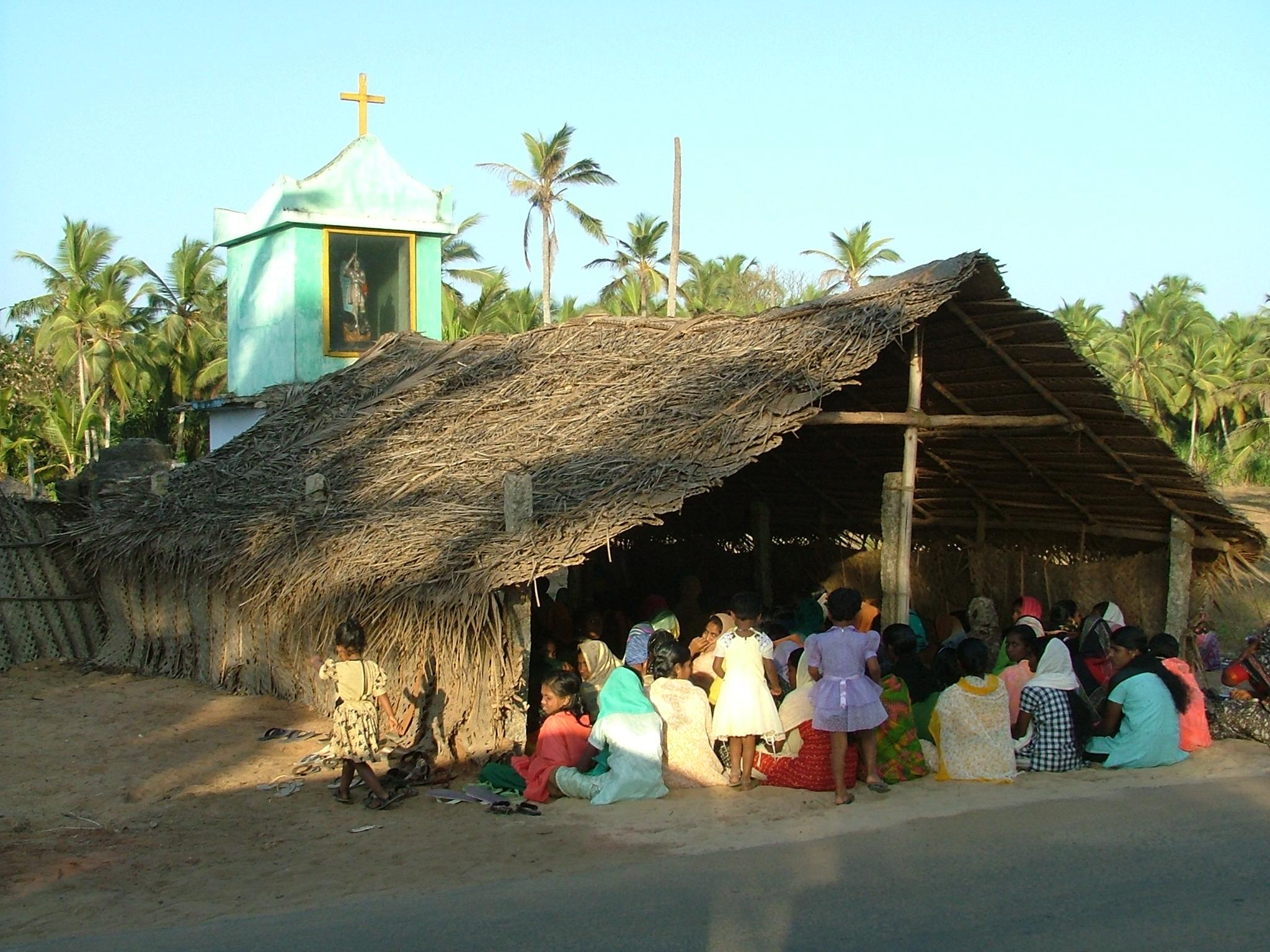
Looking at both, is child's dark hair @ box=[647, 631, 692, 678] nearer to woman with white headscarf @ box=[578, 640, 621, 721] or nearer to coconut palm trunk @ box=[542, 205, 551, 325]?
woman with white headscarf @ box=[578, 640, 621, 721]

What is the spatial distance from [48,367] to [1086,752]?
3835 cm

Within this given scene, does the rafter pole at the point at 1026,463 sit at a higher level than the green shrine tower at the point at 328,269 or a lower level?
lower

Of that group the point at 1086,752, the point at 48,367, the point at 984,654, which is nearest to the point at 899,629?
the point at 984,654

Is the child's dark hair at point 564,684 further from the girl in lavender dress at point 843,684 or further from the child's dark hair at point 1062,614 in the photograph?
the child's dark hair at point 1062,614

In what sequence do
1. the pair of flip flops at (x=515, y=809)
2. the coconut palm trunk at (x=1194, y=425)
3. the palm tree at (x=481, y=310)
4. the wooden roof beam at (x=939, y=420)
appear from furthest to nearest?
the coconut palm trunk at (x=1194, y=425)
the palm tree at (x=481, y=310)
the wooden roof beam at (x=939, y=420)
the pair of flip flops at (x=515, y=809)

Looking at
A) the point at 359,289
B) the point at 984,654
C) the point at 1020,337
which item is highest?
the point at 359,289

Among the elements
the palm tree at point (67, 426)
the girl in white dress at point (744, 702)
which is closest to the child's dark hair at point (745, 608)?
the girl in white dress at point (744, 702)

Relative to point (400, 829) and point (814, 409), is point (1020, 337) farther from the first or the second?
→ point (400, 829)

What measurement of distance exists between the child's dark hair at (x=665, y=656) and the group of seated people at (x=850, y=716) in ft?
0.04

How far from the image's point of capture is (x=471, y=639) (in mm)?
8070

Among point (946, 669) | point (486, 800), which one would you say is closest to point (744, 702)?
point (486, 800)

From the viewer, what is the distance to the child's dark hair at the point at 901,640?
860 centimetres

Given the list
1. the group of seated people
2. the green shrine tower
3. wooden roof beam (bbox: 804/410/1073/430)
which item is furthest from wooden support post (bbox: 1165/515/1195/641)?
the green shrine tower

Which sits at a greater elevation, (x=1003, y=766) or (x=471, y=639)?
(x=471, y=639)
